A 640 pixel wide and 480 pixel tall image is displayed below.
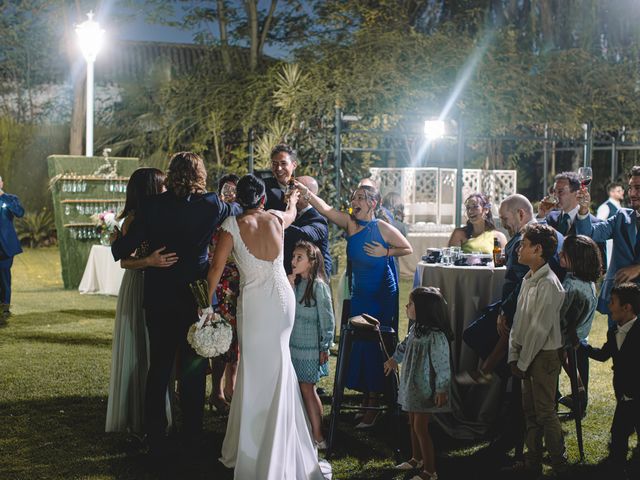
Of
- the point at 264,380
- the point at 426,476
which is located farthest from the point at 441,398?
the point at 264,380

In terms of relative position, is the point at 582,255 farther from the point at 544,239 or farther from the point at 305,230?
the point at 305,230

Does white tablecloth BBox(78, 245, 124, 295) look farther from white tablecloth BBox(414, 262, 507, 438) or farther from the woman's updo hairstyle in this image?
the woman's updo hairstyle

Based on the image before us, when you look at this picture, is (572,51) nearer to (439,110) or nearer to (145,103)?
(439,110)

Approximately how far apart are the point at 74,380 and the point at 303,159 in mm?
5999

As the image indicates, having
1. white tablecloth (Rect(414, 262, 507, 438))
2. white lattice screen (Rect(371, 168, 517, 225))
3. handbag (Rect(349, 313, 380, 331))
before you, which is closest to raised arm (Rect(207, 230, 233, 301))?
handbag (Rect(349, 313, 380, 331))

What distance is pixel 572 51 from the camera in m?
16.4

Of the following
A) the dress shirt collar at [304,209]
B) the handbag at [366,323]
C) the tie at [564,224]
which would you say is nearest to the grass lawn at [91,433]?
the handbag at [366,323]

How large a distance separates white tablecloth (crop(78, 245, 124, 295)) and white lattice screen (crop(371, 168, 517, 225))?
16.8 feet

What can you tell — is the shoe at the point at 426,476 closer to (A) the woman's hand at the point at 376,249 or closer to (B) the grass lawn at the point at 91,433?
(B) the grass lawn at the point at 91,433

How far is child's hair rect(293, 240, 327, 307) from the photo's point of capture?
17.6ft

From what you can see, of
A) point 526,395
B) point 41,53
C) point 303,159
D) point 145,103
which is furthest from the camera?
point 41,53

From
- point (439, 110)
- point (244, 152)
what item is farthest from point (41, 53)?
point (439, 110)

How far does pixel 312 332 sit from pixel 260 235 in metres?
0.99

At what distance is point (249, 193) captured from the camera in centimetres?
466
